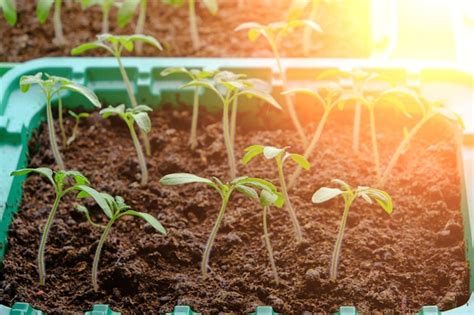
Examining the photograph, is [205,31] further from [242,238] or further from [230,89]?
[242,238]

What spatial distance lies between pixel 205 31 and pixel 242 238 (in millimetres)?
849

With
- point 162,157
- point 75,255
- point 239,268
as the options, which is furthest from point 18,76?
point 239,268

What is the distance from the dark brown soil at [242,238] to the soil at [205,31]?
344 mm

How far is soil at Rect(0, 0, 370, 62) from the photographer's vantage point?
2432 millimetres

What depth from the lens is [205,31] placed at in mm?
2520

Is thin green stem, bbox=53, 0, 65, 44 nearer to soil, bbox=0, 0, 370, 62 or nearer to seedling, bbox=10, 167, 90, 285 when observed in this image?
soil, bbox=0, 0, 370, 62

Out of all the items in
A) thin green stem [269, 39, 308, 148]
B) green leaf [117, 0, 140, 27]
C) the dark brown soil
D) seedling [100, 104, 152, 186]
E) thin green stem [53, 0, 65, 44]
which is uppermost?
thin green stem [53, 0, 65, 44]

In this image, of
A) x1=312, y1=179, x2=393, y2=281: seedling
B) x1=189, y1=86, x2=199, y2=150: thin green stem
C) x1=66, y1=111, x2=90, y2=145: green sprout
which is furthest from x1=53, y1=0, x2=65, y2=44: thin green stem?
x1=312, y1=179, x2=393, y2=281: seedling

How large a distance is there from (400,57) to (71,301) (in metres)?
1.11

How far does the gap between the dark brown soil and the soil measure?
1.13 ft

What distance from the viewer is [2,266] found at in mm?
1762

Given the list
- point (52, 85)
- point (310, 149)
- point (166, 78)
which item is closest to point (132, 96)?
point (166, 78)

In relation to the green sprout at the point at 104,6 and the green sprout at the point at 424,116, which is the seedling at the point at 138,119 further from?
the green sprout at the point at 424,116

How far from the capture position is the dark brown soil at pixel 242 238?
170 centimetres
